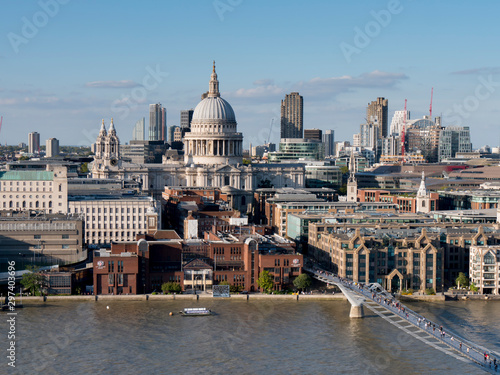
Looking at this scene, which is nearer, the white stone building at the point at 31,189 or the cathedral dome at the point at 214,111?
the white stone building at the point at 31,189

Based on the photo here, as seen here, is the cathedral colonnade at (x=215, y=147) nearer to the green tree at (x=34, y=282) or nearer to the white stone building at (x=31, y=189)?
the white stone building at (x=31, y=189)

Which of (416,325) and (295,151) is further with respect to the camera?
(295,151)

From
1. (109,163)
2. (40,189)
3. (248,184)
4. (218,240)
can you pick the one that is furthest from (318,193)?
(218,240)

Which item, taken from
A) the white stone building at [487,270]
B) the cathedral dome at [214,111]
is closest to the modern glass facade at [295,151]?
the cathedral dome at [214,111]

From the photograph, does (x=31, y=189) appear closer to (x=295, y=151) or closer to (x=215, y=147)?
(x=215, y=147)

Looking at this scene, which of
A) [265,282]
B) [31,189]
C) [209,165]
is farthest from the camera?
[209,165]

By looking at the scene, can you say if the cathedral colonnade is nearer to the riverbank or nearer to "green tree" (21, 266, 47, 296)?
the riverbank

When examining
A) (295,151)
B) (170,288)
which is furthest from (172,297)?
(295,151)
